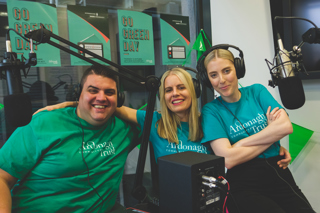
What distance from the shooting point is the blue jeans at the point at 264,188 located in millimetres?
1395

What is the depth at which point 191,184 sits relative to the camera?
0.81 m

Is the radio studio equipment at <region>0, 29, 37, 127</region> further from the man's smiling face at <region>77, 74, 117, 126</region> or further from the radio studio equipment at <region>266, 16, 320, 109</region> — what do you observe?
the radio studio equipment at <region>266, 16, 320, 109</region>

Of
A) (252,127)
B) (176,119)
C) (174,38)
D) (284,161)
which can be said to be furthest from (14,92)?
(174,38)

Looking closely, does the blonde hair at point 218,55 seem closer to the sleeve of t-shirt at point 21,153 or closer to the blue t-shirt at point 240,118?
the blue t-shirt at point 240,118

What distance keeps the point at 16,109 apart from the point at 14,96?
4 cm

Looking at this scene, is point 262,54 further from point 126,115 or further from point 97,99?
point 97,99

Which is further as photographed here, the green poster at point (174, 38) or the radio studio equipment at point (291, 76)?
the green poster at point (174, 38)

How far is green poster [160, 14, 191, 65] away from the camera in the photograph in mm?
2189

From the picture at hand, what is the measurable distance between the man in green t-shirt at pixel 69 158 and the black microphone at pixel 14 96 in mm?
516

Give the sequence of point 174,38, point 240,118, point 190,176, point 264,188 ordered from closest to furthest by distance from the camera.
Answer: point 190,176, point 264,188, point 240,118, point 174,38

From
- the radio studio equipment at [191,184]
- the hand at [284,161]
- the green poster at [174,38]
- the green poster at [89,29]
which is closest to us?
the radio studio equipment at [191,184]

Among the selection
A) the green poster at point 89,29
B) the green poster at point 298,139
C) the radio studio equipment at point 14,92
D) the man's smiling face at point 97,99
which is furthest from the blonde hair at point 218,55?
the radio studio equipment at point 14,92

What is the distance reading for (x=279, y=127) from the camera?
1446 mm

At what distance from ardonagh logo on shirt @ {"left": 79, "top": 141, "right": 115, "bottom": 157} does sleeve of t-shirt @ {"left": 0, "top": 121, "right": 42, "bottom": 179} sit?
227mm
